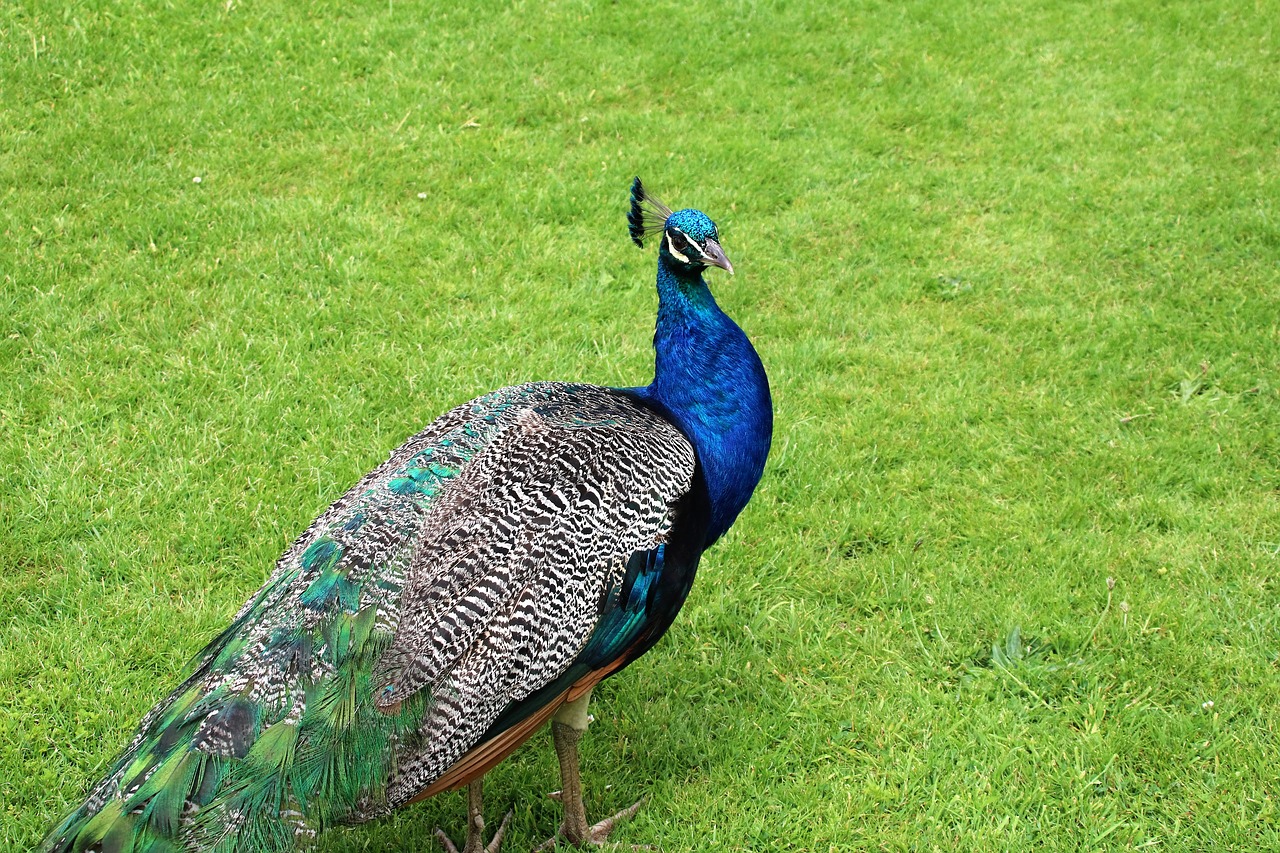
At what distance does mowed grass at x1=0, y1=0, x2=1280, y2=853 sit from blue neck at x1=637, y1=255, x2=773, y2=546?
77cm

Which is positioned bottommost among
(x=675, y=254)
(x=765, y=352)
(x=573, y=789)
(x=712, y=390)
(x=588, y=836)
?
(x=588, y=836)

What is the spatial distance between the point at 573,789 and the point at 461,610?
0.80 metres

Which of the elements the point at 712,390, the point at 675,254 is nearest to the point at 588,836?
the point at 712,390

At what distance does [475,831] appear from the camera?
320 centimetres

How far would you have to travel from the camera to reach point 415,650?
8.79ft

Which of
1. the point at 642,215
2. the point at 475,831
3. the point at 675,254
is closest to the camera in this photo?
the point at 475,831

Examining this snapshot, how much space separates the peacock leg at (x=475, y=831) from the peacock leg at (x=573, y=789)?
0.14m

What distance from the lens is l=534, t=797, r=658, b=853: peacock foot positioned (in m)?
3.27

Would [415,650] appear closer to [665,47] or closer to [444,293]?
[444,293]

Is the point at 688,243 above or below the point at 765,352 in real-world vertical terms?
above

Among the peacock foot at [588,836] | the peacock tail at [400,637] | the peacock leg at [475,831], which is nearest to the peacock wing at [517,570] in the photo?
the peacock tail at [400,637]

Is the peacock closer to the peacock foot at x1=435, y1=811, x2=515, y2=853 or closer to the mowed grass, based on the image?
the peacock foot at x1=435, y1=811, x2=515, y2=853

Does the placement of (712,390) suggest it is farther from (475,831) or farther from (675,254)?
(475,831)

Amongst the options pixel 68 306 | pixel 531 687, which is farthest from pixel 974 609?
pixel 68 306
